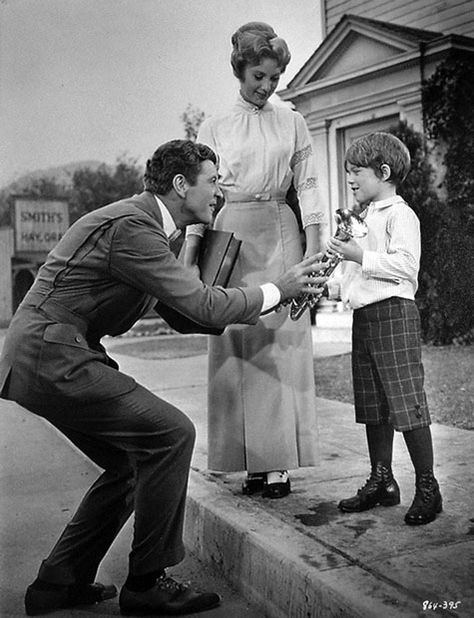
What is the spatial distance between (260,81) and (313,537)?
1.49 m

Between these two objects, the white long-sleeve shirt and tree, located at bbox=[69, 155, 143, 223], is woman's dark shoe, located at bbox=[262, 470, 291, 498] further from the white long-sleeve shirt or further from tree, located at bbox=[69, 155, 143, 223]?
tree, located at bbox=[69, 155, 143, 223]

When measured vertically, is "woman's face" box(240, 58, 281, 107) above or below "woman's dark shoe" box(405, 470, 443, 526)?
above

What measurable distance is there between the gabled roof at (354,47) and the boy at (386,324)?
58 cm

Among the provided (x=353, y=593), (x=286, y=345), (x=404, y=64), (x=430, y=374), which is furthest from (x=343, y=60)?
(x=353, y=593)

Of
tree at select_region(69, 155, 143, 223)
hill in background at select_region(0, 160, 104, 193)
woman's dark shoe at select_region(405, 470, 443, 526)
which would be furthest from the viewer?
tree at select_region(69, 155, 143, 223)

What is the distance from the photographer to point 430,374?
143 inches

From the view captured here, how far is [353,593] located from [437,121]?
182 centimetres

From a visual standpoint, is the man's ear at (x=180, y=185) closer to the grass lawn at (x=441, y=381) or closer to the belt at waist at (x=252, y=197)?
the belt at waist at (x=252, y=197)

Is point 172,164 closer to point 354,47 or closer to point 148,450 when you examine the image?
point 148,450

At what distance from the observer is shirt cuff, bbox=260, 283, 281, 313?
87.9 inches

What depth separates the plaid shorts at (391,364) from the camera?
95.5 inches

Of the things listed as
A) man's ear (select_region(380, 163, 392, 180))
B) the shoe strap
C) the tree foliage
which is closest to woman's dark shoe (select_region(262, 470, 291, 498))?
the shoe strap

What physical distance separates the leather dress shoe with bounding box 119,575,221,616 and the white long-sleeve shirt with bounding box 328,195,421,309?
1.02 m

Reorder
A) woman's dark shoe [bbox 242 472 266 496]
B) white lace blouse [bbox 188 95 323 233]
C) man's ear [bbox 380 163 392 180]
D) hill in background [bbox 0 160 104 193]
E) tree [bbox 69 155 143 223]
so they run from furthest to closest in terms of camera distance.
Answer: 1. tree [bbox 69 155 143 223]
2. hill in background [bbox 0 160 104 193]
3. woman's dark shoe [bbox 242 472 266 496]
4. white lace blouse [bbox 188 95 323 233]
5. man's ear [bbox 380 163 392 180]
